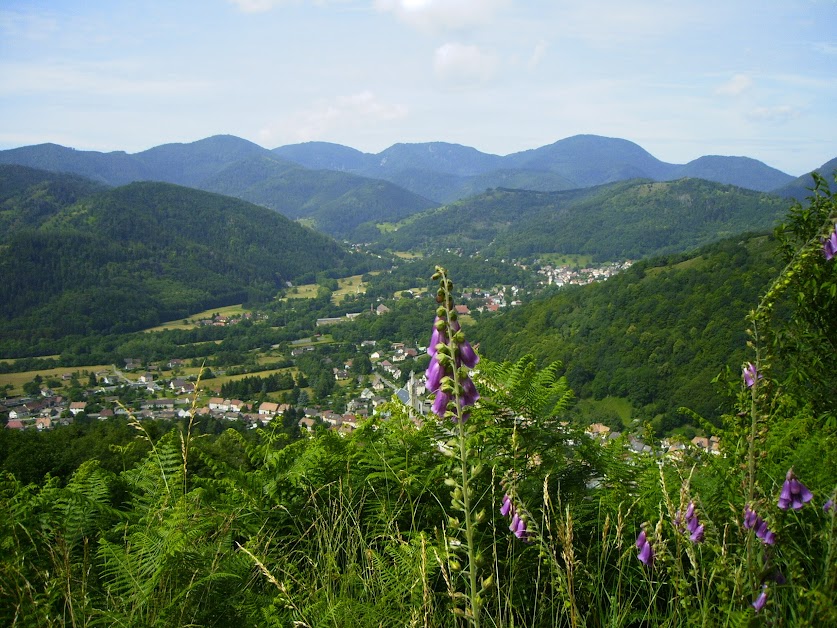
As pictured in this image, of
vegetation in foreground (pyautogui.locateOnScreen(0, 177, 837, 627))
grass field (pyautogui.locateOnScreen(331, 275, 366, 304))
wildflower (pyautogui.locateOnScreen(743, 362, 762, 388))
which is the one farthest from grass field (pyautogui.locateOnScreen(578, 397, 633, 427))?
grass field (pyautogui.locateOnScreen(331, 275, 366, 304))

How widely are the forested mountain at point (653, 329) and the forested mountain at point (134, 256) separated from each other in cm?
6057

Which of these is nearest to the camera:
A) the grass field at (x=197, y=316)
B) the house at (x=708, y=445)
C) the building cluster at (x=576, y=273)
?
the house at (x=708, y=445)

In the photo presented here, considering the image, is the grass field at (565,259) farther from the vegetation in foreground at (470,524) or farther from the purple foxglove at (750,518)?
the purple foxglove at (750,518)

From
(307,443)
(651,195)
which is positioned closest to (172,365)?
(307,443)

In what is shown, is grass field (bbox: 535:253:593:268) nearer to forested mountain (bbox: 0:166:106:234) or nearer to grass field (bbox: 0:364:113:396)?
grass field (bbox: 0:364:113:396)

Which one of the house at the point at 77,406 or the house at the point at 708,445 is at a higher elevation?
the house at the point at 708,445

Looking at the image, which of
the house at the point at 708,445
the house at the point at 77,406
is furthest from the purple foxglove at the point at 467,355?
the house at the point at 77,406

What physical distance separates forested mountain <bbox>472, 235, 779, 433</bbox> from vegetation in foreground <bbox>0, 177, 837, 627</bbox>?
24358 mm

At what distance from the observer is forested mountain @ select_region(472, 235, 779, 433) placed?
32156mm

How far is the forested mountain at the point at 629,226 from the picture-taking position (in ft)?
460

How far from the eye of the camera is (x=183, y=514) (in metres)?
2.48

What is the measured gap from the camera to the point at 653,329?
144 ft

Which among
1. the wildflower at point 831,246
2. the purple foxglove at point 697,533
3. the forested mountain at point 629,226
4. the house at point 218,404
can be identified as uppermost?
the forested mountain at point 629,226

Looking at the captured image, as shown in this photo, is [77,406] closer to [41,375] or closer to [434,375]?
[41,375]
